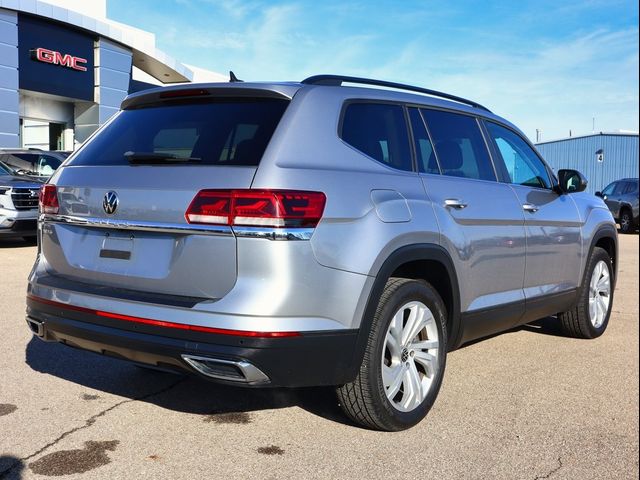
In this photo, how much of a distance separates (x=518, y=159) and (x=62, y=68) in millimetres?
24749

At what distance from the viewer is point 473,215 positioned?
413 centimetres

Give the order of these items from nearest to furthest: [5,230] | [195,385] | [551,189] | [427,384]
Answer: [427,384], [195,385], [551,189], [5,230]

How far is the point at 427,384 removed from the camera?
384 centimetres

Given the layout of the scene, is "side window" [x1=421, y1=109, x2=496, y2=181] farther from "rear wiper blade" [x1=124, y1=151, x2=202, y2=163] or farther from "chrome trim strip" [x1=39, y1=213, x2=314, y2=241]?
"rear wiper blade" [x1=124, y1=151, x2=202, y2=163]

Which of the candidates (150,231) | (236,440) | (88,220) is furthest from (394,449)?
(88,220)

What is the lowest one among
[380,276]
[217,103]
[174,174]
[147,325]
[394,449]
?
[394,449]

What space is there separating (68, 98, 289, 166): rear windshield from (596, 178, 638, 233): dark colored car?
19346 mm

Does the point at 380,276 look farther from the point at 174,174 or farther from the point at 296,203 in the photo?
the point at 174,174

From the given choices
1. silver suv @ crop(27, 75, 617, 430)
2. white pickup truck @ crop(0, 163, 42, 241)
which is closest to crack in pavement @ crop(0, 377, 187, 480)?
silver suv @ crop(27, 75, 617, 430)

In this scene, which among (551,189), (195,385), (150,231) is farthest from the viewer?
(551,189)

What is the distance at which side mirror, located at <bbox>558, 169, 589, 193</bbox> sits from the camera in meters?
5.36

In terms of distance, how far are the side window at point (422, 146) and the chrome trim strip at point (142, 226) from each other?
1.40 meters

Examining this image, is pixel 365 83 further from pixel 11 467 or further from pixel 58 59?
pixel 58 59

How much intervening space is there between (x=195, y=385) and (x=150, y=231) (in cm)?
152
